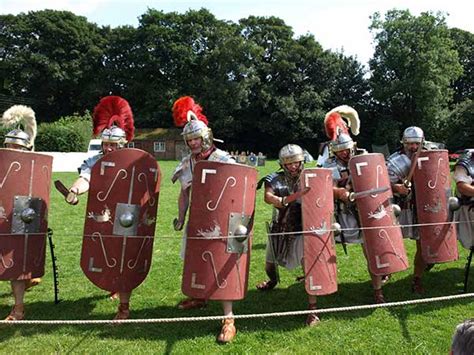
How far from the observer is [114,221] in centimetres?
398

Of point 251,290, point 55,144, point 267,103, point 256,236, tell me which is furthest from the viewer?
point 267,103

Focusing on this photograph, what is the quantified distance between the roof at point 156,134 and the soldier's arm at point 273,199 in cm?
3263

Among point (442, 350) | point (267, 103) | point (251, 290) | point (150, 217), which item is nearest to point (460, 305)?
point (442, 350)

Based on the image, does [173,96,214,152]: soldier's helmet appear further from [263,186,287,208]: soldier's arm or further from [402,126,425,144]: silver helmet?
[402,126,425,144]: silver helmet

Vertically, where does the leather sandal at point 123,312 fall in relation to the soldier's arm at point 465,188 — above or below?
below

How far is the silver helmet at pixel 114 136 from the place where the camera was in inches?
171

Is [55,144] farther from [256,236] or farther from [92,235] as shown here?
[92,235]

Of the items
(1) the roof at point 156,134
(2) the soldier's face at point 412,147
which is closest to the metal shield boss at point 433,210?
(2) the soldier's face at point 412,147

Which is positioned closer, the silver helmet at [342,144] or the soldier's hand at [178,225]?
the soldier's hand at [178,225]

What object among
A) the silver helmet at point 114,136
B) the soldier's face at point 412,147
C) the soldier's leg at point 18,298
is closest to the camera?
the soldier's leg at point 18,298

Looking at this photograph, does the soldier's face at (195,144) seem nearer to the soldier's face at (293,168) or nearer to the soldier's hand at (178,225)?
the soldier's hand at (178,225)

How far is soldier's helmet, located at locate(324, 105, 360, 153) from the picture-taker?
4.55 metres

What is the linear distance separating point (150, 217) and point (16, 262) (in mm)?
1145

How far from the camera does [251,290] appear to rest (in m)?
5.06
